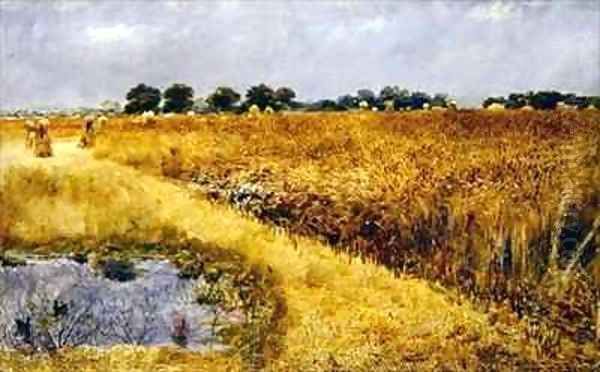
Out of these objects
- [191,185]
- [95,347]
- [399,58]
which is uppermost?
[399,58]

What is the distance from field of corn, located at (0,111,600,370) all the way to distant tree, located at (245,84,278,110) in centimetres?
5

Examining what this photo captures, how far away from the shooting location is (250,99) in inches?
123

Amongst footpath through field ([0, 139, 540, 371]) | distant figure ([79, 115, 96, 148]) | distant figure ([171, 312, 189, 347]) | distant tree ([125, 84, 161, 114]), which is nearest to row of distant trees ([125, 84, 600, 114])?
distant tree ([125, 84, 161, 114])

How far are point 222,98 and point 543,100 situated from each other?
106 centimetres

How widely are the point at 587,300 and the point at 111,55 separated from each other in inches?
68.7

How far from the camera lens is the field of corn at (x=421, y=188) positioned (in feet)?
10.1

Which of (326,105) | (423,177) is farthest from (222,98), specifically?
(423,177)

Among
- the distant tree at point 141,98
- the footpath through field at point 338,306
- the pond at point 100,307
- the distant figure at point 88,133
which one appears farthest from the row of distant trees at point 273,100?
the pond at point 100,307

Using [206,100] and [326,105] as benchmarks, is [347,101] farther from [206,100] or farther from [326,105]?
[206,100]

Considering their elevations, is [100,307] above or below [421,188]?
below

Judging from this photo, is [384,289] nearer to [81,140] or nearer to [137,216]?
[137,216]

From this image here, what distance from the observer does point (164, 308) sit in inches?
120

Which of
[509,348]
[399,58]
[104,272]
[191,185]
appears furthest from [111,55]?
[509,348]

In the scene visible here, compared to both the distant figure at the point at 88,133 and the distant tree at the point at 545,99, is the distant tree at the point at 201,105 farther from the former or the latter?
the distant tree at the point at 545,99
